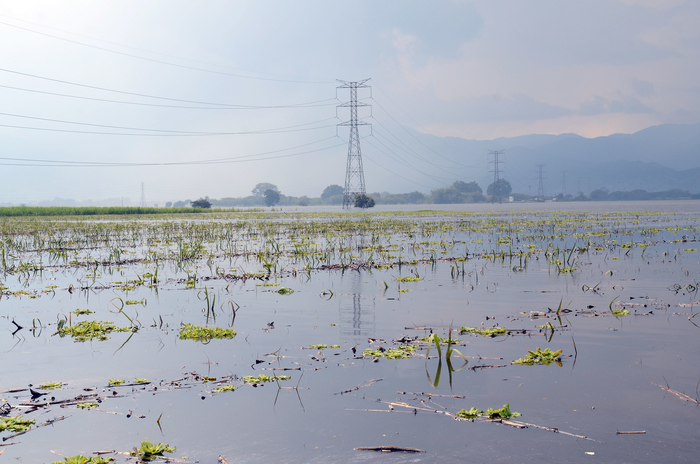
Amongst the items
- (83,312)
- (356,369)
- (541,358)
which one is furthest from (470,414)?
(83,312)

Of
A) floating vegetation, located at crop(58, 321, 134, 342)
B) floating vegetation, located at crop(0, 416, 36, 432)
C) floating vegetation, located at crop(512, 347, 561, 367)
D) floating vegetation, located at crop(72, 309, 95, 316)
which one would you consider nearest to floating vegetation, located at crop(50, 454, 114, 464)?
floating vegetation, located at crop(0, 416, 36, 432)

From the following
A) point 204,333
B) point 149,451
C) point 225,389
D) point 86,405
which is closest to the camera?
point 149,451

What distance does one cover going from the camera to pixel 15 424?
4.71 metres

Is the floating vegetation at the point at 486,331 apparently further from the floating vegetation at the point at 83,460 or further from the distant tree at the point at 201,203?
the distant tree at the point at 201,203

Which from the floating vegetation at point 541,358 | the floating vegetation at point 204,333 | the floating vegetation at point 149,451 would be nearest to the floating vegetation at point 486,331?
the floating vegetation at point 541,358

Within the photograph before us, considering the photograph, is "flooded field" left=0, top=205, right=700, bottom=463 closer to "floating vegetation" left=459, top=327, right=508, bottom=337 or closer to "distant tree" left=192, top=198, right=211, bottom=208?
"floating vegetation" left=459, top=327, right=508, bottom=337

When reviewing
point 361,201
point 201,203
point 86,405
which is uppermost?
point 201,203

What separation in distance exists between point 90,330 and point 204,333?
6.35 ft

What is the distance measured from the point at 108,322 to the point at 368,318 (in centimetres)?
440

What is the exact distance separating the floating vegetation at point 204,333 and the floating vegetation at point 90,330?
108cm

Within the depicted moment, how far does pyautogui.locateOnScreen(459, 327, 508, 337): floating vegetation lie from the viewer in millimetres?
7691

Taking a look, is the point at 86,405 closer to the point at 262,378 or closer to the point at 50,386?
the point at 50,386

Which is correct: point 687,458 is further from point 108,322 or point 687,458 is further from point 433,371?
point 108,322

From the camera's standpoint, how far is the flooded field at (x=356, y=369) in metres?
4.32
